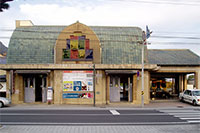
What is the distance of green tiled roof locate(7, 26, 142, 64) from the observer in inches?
910

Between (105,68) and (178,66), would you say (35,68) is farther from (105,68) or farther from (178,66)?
(178,66)

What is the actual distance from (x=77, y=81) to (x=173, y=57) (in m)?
13.8

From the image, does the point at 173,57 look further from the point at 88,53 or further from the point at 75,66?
the point at 75,66

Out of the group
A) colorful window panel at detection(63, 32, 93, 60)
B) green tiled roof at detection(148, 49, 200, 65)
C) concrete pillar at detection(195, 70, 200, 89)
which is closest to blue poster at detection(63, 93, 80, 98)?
colorful window panel at detection(63, 32, 93, 60)

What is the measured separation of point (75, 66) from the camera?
2234 cm

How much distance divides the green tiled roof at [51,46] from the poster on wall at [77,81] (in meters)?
2.35

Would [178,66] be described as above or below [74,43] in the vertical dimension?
below

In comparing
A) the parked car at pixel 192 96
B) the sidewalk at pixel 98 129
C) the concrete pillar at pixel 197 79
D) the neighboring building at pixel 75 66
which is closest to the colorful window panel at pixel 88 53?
the neighboring building at pixel 75 66

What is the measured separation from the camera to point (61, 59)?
2291 centimetres

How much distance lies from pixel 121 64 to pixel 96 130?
41.7 ft

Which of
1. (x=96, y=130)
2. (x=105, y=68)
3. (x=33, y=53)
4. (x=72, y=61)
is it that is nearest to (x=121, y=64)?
(x=105, y=68)

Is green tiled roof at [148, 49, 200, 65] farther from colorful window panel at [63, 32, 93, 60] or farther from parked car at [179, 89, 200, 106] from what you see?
colorful window panel at [63, 32, 93, 60]

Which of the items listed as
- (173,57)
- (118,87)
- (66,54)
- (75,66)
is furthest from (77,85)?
(173,57)

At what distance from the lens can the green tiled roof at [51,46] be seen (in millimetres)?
23109
